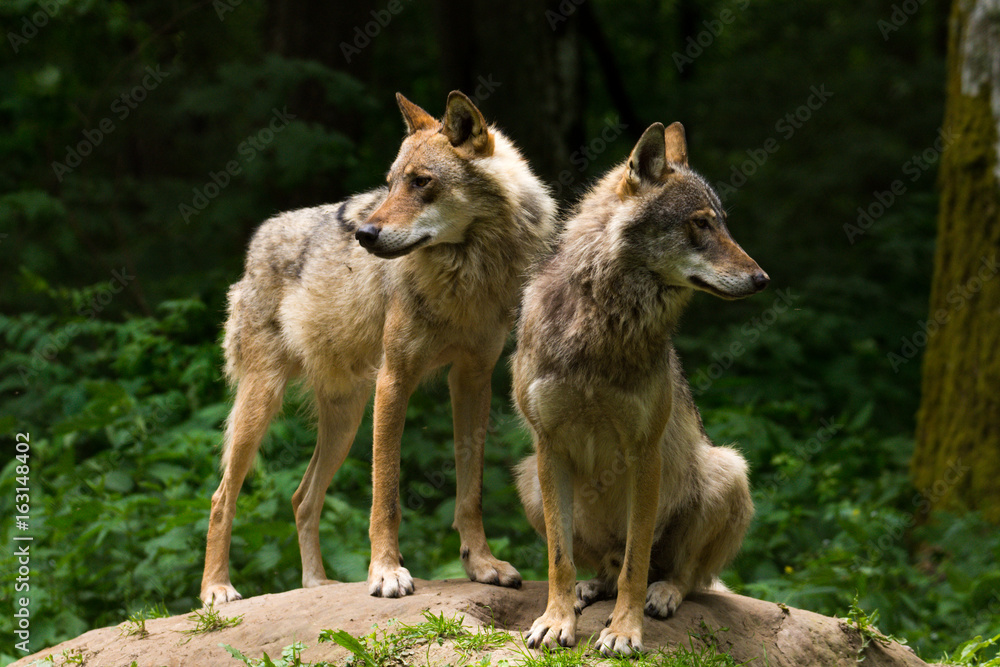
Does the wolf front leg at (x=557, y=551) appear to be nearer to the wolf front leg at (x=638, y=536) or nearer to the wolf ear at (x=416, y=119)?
the wolf front leg at (x=638, y=536)

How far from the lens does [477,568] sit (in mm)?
5148

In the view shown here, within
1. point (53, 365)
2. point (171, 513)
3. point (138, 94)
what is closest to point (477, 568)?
point (171, 513)

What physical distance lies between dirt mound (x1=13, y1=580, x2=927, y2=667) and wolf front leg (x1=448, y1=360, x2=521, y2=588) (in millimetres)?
415

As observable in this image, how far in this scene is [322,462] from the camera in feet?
19.9

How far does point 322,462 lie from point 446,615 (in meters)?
2.03

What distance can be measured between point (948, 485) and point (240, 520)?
627 cm

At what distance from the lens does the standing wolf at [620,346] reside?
4121 millimetres

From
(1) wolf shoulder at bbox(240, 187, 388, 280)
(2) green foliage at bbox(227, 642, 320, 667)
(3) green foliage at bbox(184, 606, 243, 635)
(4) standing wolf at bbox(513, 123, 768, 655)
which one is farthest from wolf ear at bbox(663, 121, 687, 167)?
(3) green foliage at bbox(184, 606, 243, 635)

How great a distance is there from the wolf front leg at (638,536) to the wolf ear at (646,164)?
4.21ft

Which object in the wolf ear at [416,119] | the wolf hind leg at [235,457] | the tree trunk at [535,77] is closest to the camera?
the wolf ear at [416,119]

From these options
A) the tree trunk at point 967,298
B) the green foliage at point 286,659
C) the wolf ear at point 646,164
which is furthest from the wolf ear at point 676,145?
the tree trunk at point 967,298

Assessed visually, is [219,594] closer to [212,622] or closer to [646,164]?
[212,622]

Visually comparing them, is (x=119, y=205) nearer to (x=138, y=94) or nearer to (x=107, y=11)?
(x=138, y=94)

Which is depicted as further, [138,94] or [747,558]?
[138,94]
